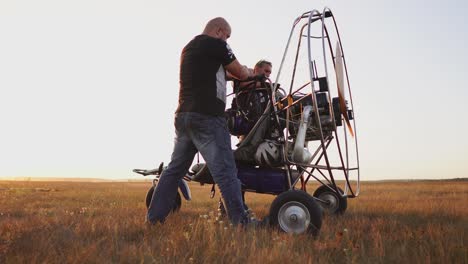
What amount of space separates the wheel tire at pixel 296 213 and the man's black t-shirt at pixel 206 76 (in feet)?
4.21

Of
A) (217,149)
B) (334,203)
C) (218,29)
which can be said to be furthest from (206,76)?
(334,203)

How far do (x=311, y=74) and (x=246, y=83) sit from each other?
1.18 metres

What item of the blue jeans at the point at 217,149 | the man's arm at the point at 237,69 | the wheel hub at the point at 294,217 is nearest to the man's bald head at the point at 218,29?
the man's arm at the point at 237,69

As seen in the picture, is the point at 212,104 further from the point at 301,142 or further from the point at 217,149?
the point at 301,142

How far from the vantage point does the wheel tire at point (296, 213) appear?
15.8 feet

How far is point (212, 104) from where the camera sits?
507 cm

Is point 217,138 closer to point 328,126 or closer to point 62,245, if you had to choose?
point 328,126

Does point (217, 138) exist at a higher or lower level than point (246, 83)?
lower

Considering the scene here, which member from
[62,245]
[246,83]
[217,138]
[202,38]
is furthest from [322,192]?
[62,245]

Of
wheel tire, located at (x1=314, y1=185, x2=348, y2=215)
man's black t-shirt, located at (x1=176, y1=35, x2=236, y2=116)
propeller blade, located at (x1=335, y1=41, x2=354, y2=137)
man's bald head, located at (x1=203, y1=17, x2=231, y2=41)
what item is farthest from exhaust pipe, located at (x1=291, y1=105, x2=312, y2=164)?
wheel tire, located at (x1=314, y1=185, x2=348, y2=215)

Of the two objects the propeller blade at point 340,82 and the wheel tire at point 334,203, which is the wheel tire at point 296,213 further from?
the wheel tire at point 334,203

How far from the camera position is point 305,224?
193 inches

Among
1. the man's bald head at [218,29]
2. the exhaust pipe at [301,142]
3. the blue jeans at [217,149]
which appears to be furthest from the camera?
the exhaust pipe at [301,142]

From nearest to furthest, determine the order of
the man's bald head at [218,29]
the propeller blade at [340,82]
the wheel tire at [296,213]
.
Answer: the wheel tire at [296,213] → the man's bald head at [218,29] → the propeller blade at [340,82]
